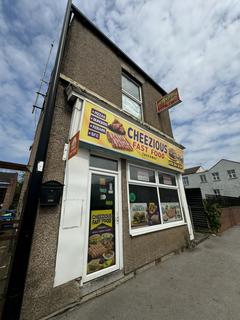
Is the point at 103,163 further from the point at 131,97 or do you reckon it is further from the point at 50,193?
the point at 131,97

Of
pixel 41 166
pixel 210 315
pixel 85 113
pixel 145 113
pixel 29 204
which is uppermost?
pixel 145 113

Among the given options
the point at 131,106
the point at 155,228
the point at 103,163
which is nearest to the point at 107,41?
the point at 131,106

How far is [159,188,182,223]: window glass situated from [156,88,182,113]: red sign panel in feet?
12.0

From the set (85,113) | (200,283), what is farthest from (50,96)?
(200,283)

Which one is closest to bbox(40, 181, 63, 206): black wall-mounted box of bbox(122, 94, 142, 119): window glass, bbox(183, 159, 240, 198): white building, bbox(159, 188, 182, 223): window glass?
bbox(159, 188, 182, 223): window glass

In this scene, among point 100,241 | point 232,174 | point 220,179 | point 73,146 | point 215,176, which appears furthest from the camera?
point 215,176

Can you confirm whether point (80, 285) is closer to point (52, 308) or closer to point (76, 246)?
point (52, 308)

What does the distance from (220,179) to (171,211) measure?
2460 centimetres

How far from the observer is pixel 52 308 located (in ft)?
7.40

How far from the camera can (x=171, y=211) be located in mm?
5375

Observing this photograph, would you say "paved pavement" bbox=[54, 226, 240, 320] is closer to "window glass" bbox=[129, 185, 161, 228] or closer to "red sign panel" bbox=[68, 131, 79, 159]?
"window glass" bbox=[129, 185, 161, 228]

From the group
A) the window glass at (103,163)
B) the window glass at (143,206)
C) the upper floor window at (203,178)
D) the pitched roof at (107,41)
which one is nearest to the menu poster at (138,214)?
the window glass at (143,206)

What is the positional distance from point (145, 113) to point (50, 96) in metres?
4.02

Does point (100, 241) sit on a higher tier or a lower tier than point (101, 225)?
lower
